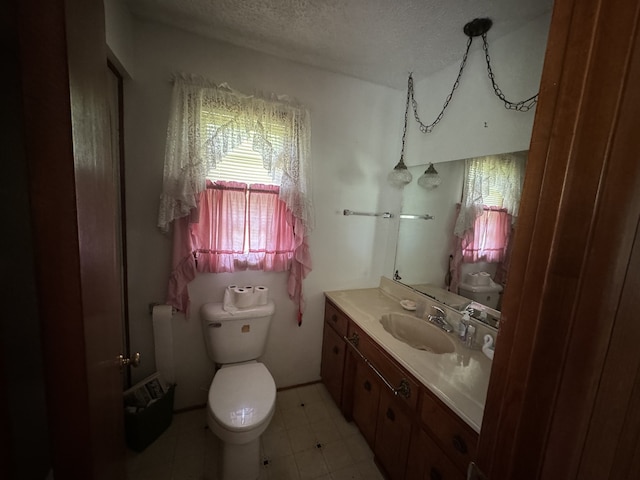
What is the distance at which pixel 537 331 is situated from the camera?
1.45ft

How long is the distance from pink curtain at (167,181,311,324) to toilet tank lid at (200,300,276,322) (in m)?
0.15

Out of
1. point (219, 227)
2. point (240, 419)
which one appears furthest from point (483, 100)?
point (240, 419)

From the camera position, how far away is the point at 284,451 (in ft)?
5.12

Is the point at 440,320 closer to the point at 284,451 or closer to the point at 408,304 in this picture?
the point at 408,304

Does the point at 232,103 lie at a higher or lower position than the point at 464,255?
higher

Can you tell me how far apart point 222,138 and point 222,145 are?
42mm

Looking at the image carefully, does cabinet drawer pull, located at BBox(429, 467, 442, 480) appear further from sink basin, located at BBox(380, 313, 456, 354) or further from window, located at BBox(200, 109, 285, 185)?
window, located at BBox(200, 109, 285, 185)

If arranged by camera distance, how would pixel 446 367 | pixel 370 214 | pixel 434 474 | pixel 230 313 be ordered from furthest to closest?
pixel 370 214, pixel 230 313, pixel 446 367, pixel 434 474

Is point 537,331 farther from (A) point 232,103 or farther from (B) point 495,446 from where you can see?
(A) point 232,103

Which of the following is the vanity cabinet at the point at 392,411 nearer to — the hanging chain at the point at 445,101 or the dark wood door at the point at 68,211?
the dark wood door at the point at 68,211

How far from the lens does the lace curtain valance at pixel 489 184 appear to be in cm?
128

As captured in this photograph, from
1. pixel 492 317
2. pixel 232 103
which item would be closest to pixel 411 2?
pixel 232 103

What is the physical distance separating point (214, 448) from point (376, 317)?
4.30ft

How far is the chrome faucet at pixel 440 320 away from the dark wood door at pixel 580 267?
110cm
